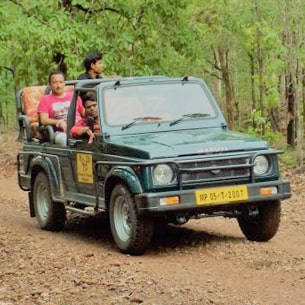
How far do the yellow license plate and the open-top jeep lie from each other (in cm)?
1

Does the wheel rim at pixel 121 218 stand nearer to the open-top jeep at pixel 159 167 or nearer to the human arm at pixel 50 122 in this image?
the open-top jeep at pixel 159 167

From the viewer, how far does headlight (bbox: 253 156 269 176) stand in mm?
8234

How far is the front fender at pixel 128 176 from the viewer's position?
25.9 feet

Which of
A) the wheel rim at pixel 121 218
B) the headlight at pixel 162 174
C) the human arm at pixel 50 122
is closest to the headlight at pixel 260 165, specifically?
the headlight at pixel 162 174

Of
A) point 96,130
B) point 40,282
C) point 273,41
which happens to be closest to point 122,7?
point 273,41

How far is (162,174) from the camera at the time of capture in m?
7.88

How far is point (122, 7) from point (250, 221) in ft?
32.3

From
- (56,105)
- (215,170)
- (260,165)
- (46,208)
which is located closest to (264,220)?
(260,165)

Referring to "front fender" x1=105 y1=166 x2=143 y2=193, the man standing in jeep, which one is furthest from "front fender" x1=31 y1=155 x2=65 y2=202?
"front fender" x1=105 y1=166 x2=143 y2=193

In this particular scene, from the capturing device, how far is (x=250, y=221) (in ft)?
29.5

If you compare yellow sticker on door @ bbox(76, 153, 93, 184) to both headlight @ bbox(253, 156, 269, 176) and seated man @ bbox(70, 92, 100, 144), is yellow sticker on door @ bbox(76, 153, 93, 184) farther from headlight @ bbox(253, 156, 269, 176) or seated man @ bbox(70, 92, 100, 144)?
headlight @ bbox(253, 156, 269, 176)

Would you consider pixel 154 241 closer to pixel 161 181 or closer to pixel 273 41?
pixel 161 181

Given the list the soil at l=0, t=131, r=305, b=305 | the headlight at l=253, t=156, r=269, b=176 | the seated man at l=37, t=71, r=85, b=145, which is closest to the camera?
the soil at l=0, t=131, r=305, b=305

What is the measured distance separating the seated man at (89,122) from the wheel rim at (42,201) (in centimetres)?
134
